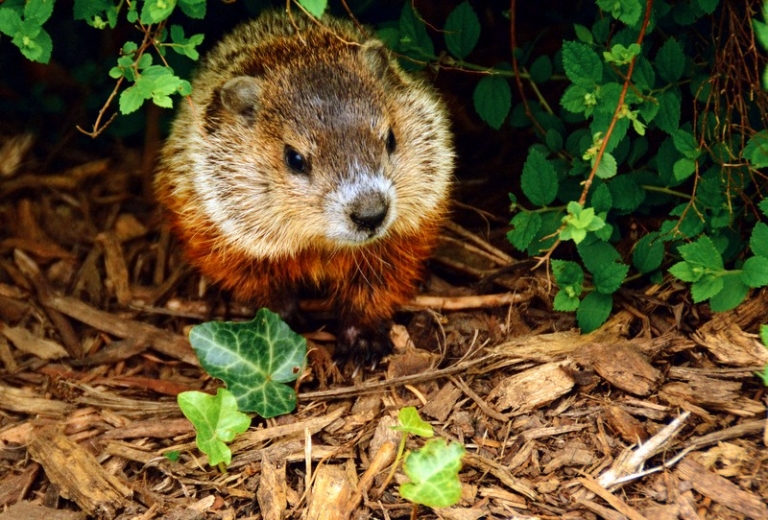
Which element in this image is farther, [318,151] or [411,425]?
[318,151]

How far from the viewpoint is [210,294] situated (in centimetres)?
517

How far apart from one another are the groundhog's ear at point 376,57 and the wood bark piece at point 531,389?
5.90ft

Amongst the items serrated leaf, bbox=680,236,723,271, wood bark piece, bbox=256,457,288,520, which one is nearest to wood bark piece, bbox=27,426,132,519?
wood bark piece, bbox=256,457,288,520

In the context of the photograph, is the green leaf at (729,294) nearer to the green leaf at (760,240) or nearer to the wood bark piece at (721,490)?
the green leaf at (760,240)

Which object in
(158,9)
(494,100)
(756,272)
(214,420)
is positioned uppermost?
(158,9)

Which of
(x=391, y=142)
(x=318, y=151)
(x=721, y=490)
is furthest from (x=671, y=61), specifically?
(x=721, y=490)

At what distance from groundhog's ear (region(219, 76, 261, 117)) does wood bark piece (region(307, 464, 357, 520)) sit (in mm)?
1910

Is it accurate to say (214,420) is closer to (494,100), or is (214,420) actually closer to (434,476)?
(434,476)

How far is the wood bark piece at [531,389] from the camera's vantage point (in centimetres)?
393

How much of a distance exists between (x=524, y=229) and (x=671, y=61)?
1140mm

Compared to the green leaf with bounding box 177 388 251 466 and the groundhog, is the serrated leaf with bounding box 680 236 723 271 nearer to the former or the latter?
the groundhog

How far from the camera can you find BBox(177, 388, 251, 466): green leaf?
374 cm

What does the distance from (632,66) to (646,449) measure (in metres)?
1.82

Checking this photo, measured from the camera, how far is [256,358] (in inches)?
167
